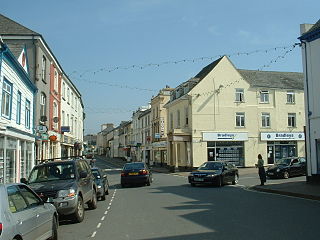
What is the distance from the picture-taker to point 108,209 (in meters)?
13.4

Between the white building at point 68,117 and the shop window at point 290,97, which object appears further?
the shop window at point 290,97

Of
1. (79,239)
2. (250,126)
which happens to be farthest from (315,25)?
(250,126)

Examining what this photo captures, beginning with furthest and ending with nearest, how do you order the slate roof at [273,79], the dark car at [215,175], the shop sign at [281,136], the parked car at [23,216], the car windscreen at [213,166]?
the slate roof at [273,79] → the shop sign at [281,136] → the car windscreen at [213,166] → the dark car at [215,175] → the parked car at [23,216]

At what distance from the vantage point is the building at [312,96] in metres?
20.5

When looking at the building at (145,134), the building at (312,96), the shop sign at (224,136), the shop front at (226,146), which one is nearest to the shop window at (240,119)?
the shop sign at (224,136)

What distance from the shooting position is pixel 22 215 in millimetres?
6395

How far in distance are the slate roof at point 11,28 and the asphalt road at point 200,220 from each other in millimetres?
13880

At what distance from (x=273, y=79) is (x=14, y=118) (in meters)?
34.7

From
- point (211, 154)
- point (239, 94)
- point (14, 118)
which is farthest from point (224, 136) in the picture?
point (14, 118)

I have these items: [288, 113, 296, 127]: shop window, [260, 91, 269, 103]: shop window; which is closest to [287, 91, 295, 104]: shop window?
[288, 113, 296, 127]: shop window

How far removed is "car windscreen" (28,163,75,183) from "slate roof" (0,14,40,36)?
14100mm

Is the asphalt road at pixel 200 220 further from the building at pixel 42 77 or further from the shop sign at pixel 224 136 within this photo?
the shop sign at pixel 224 136

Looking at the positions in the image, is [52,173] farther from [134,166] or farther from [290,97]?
[290,97]

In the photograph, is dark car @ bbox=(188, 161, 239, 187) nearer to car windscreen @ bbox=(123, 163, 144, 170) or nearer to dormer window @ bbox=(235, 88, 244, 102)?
car windscreen @ bbox=(123, 163, 144, 170)
